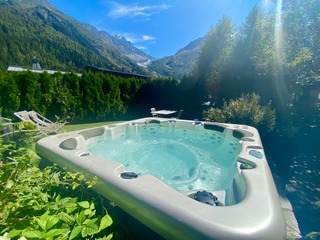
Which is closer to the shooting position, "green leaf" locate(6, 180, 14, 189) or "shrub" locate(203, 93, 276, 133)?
"green leaf" locate(6, 180, 14, 189)

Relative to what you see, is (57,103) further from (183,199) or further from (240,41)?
(240,41)

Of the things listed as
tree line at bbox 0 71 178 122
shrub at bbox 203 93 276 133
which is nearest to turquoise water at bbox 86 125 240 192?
shrub at bbox 203 93 276 133

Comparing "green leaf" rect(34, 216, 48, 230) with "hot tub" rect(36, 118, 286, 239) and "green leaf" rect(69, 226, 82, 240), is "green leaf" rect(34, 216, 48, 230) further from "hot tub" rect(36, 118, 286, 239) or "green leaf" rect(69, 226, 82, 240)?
"hot tub" rect(36, 118, 286, 239)

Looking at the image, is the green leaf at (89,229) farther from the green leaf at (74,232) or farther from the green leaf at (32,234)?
the green leaf at (32,234)

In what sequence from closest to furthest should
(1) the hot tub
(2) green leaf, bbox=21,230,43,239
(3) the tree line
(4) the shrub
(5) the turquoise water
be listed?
(2) green leaf, bbox=21,230,43,239, (1) the hot tub, (5) the turquoise water, (4) the shrub, (3) the tree line

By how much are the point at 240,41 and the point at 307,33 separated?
367 centimetres

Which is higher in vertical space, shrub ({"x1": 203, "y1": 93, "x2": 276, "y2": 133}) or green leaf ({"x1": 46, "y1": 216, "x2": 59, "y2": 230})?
green leaf ({"x1": 46, "y1": 216, "x2": 59, "y2": 230})

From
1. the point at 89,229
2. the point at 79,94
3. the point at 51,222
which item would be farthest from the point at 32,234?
the point at 79,94

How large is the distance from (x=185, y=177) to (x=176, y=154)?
1.14m

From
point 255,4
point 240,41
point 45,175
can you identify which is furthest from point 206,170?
point 255,4

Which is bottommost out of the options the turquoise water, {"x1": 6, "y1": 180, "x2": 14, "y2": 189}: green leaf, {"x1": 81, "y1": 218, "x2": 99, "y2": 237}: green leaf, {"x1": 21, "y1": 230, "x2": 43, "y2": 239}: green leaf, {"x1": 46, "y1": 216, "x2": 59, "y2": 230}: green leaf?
the turquoise water

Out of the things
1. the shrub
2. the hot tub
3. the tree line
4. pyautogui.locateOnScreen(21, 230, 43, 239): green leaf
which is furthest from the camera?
the tree line

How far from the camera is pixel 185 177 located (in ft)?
10.5

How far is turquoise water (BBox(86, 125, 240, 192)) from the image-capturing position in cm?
318
